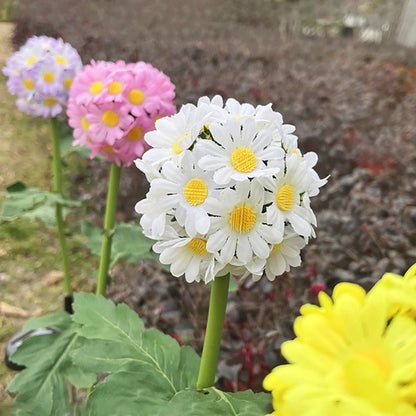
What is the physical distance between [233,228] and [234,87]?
3.65m

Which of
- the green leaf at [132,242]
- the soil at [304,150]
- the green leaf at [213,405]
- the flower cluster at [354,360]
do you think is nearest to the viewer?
the flower cluster at [354,360]

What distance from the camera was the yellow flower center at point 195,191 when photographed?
88cm

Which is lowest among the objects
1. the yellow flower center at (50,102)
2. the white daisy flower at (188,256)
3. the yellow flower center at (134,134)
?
the white daisy flower at (188,256)

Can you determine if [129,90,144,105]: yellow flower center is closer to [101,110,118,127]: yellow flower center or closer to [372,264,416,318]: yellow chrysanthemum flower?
[101,110,118,127]: yellow flower center

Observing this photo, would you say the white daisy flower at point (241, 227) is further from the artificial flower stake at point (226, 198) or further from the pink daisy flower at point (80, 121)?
the pink daisy flower at point (80, 121)

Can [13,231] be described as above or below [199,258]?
below

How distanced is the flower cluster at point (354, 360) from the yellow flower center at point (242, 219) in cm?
33

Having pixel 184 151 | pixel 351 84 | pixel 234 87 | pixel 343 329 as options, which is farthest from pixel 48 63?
pixel 351 84

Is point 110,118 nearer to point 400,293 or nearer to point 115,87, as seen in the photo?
point 115,87

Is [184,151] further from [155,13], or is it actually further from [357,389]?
[155,13]

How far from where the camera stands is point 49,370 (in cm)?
175

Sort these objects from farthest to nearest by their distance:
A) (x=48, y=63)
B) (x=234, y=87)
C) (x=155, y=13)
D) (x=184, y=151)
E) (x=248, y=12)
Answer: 1. (x=248, y=12)
2. (x=155, y=13)
3. (x=234, y=87)
4. (x=48, y=63)
5. (x=184, y=151)

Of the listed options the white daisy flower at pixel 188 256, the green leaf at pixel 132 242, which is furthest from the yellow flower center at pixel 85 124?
the white daisy flower at pixel 188 256

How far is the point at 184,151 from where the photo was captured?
88cm
